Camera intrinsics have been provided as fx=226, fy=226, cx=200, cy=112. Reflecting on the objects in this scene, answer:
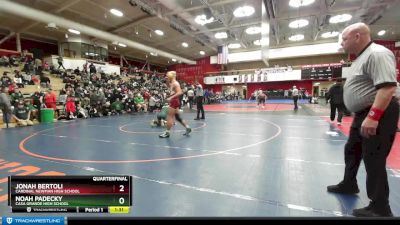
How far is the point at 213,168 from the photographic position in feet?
10.9

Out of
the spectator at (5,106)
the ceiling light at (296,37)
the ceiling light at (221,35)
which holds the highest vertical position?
the ceiling light at (296,37)

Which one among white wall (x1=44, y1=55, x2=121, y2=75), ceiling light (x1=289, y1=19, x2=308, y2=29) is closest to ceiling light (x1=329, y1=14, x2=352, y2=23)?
ceiling light (x1=289, y1=19, x2=308, y2=29)

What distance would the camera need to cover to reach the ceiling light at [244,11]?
1476 cm

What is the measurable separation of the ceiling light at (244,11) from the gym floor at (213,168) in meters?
11.5

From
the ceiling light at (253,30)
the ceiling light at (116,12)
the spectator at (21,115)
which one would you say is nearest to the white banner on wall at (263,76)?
the ceiling light at (253,30)

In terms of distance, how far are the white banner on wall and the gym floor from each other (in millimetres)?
22654

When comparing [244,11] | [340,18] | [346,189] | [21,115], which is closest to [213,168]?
[346,189]

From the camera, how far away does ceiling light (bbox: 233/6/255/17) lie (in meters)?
14.8

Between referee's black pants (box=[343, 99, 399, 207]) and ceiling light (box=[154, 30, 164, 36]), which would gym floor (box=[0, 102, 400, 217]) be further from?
ceiling light (box=[154, 30, 164, 36])

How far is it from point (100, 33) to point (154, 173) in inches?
634

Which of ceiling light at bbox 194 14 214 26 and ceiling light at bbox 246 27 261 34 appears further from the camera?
ceiling light at bbox 246 27 261 34

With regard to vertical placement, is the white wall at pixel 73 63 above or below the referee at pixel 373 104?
above

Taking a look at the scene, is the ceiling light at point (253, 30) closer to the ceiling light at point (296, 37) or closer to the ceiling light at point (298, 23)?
the ceiling light at point (298, 23)
